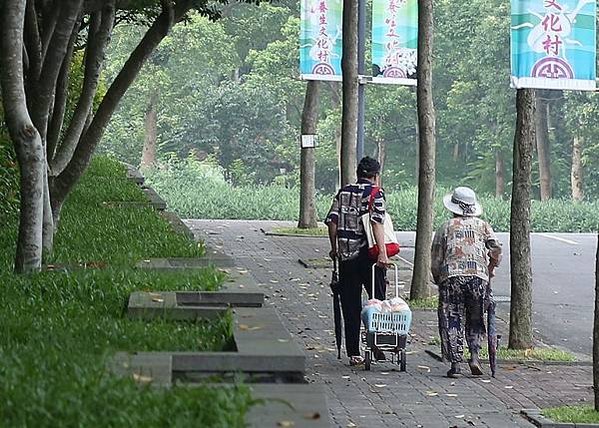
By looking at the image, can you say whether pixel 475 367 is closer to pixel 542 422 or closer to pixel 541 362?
pixel 541 362

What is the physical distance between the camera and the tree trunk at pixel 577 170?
56156 mm

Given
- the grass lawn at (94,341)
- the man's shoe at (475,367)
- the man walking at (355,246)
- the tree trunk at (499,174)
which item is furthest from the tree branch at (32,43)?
the tree trunk at (499,174)

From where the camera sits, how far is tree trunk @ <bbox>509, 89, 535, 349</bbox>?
1309 cm

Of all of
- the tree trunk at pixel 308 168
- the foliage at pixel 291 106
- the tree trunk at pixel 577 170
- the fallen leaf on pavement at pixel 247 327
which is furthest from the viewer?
the foliage at pixel 291 106

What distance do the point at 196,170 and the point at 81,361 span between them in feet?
167

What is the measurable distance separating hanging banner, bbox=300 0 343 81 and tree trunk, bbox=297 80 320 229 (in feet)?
13.9

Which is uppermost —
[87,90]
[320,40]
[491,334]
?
[320,40]

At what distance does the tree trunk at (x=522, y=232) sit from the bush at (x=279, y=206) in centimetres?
3237

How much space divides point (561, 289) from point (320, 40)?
7.20 meters

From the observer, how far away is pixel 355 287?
12.2 meters

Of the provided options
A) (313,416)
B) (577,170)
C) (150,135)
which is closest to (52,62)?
(313,416)

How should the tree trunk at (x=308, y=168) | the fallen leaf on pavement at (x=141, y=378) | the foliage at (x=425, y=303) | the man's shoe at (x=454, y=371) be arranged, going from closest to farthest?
the fallen leaf on pavement at (x=141, y=378), the man's shoe at (x=454, y=371), the foliage at (x=425, y=303), the tree trunk at (x=308, y=168)

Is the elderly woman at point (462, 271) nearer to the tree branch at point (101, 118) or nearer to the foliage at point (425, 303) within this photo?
the tree branch at point (101, 118)

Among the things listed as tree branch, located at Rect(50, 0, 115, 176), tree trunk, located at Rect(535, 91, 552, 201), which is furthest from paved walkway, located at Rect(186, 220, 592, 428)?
tree trunk, located at Rect(535, 91, 552, 201)
